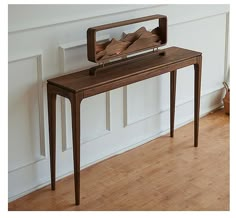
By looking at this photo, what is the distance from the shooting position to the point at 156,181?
10.9 feet

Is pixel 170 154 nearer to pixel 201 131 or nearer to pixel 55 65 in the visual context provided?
pixel 201 131

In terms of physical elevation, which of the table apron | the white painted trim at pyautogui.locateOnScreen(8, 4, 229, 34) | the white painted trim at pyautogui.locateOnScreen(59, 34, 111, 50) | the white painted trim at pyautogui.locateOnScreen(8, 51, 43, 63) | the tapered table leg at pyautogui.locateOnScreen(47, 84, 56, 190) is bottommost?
the tapered table leg at pyautogui.locateOnScreen(47, 84, 56, 190)

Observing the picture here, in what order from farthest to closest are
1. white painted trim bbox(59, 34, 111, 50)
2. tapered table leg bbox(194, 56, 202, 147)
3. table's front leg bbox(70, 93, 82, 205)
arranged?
tapered table leg bbox(194, 56, 202, 147) → white painted trim bbox(59, 34, 111, 50) → table's front leg bbox(70, 93, 82, 205)

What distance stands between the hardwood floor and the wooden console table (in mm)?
124

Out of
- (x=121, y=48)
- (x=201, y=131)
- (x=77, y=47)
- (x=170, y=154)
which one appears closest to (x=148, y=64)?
(x=121, y=48)

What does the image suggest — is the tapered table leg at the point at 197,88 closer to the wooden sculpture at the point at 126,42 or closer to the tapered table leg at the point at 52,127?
the wooden sculpture at the point at 126,42

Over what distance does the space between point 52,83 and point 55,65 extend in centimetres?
17

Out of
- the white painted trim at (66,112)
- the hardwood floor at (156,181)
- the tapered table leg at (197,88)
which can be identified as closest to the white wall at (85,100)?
the white painted trim at (66,112)

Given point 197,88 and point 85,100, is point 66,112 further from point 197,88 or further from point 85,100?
point 197,88

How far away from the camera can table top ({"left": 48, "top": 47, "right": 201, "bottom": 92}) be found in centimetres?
296

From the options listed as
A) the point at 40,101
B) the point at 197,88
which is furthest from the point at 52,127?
the point at 197,88

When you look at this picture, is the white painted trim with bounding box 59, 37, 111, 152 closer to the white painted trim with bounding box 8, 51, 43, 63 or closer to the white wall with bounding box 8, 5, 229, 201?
the white wall with bounding box 8, 5, 229, 201

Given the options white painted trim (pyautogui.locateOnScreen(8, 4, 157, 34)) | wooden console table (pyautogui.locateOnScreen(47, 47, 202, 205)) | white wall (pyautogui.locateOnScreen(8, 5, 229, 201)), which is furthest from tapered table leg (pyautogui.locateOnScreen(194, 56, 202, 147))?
white painted trim (pyautogui.locateOnScreen(8, 4, 157, 34))

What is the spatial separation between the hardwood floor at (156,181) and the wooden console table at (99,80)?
0.41 ft
